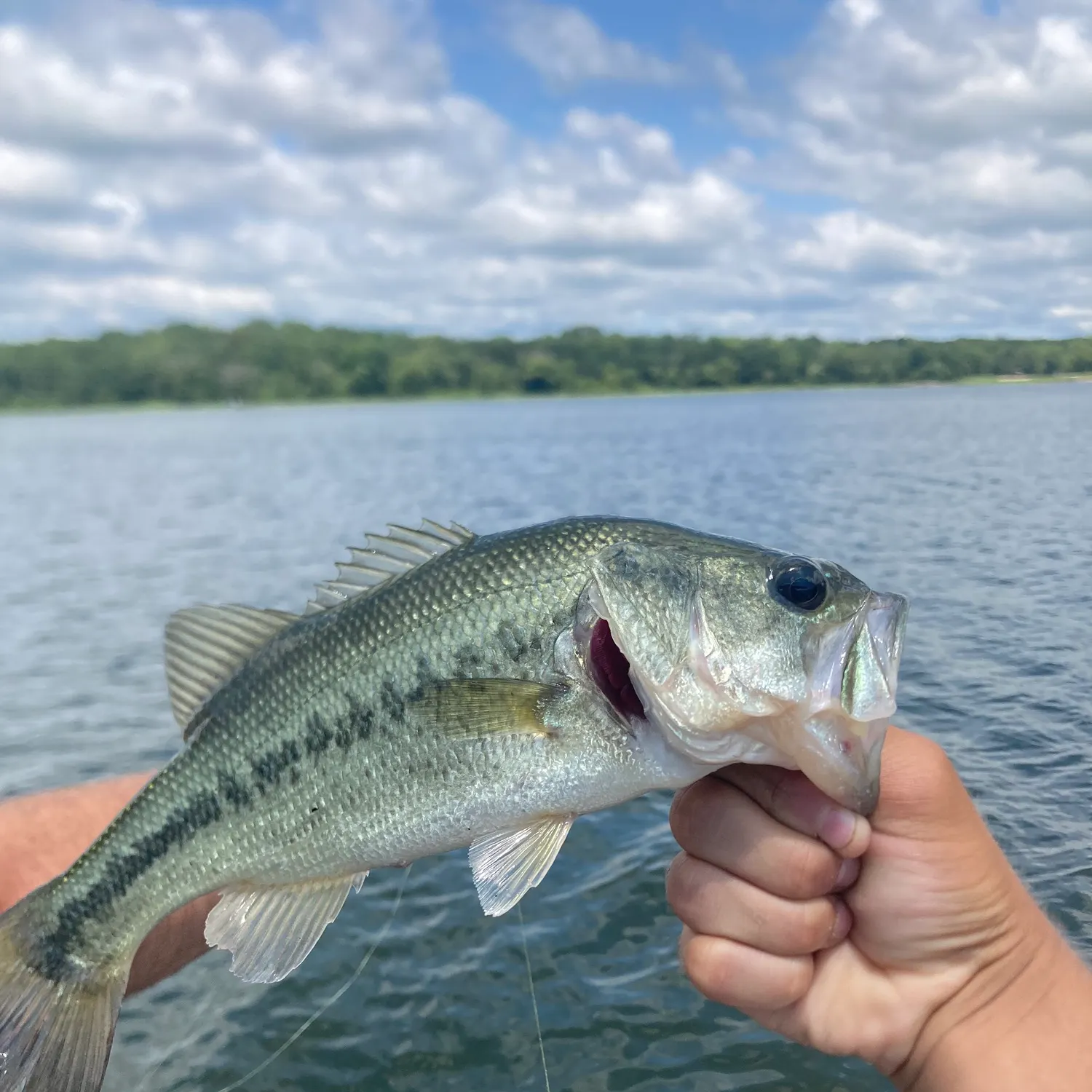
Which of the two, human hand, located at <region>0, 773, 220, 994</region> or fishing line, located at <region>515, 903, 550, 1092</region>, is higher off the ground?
human hand, located at <region>0, 773, 220, 994</region>

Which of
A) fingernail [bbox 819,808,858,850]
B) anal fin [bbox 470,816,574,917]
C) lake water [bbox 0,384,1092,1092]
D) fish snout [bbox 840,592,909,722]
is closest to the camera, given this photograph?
fish snout [bbox 840,592,909,722]

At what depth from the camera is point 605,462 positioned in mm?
42219

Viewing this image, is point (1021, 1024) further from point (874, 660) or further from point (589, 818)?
point (589, 818)

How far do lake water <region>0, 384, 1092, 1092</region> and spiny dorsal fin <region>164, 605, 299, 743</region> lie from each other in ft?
13.1

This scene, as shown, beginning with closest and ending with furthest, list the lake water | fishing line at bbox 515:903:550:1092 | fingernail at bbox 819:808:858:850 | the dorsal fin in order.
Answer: fingernail at bbox 819:808:858:850, the dorsal fin, fishing line at bbox 515:903:550:1092, the lake water

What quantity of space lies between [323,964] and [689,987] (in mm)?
2891

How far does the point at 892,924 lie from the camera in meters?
2.73

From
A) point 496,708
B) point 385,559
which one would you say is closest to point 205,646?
point 385,559

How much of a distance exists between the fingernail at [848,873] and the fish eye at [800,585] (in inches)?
31.5

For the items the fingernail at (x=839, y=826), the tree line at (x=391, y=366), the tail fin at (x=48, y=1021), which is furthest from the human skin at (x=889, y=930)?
the tree line at (x=391, y=366)

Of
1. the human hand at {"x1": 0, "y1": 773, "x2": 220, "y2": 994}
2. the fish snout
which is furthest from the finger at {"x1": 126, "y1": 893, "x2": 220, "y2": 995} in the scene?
the fish snout

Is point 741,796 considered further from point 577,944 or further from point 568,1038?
point 577,944

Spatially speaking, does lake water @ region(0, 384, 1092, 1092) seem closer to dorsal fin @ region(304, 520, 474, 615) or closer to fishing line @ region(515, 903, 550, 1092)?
fishing line @ region(515, 903, 550, 1092)

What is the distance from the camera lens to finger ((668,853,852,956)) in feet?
8.58
